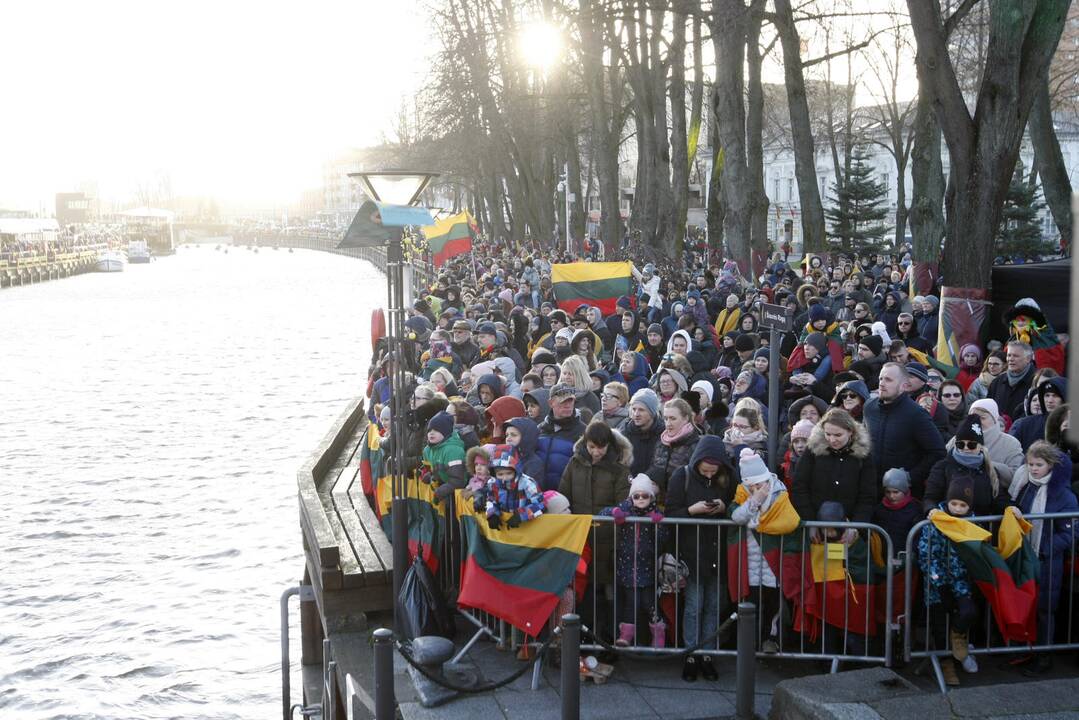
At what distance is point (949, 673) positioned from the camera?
24.6 feet

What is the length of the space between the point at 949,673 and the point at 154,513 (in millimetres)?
14922

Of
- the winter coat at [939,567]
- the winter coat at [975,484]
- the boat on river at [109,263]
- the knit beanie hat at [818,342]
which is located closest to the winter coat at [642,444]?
the winter coat at [975,484]

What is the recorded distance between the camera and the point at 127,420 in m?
28.2

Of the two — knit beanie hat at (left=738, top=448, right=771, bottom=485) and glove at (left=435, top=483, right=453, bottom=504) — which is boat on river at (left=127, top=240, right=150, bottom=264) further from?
knit beanie hat at (left=738, top=448, right=771, bottom=485)

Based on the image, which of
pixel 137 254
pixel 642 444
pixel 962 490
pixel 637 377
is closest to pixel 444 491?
pixel 642 444

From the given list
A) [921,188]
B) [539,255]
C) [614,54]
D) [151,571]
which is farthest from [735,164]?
[539,255]

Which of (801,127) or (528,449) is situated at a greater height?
(801,127)

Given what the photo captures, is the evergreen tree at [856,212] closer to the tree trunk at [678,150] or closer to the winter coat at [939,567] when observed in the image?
the tree trunk at [678,150]

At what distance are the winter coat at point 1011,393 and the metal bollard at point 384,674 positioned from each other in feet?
18.5

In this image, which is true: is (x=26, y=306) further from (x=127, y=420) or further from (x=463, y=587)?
(x=463, y=587)

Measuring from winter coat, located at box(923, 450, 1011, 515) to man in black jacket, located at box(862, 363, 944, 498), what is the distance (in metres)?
0.39

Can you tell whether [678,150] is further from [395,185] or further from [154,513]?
[395,185]

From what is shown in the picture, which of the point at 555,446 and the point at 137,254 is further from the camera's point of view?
the point at 137,254

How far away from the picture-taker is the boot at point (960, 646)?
7539 mm
